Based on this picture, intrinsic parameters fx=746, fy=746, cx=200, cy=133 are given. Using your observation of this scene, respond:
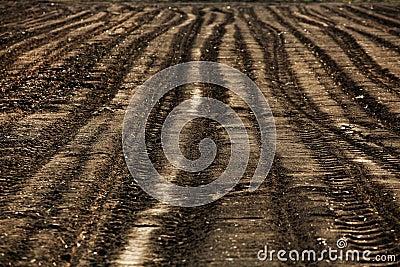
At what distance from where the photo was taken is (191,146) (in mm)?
6809

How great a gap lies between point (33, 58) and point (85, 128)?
13.0ft

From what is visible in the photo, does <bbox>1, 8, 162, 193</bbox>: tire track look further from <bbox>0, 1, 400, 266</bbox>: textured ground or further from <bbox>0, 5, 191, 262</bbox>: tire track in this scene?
<bbox>0, 5, 191, 262</bbox>: tire track

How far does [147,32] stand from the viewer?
1391 centimetres

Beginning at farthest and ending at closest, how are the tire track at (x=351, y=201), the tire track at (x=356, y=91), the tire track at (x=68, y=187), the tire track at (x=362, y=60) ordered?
the tire track at (x=362, y=60)
the tire track at (x=356, y=91)
the tire track at (x=351, y=201)
the tire track at (x=68, y=187)

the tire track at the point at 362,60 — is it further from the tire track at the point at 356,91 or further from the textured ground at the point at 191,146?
the tire track at the point at 356,91

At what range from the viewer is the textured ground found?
15.2ft

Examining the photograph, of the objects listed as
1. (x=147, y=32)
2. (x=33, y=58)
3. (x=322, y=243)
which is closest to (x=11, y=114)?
(x=33, y=58)

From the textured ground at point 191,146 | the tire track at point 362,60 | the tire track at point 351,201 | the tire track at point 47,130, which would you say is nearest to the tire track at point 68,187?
the textured ground at point 191,146

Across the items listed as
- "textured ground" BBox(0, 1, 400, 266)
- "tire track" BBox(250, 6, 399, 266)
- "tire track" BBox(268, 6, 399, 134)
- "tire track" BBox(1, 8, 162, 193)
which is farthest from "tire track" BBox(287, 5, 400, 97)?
"tire track" BBox(1, 8, 162, 193)

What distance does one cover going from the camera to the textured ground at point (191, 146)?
4.64m

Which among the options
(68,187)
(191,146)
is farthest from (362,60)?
(68,187)

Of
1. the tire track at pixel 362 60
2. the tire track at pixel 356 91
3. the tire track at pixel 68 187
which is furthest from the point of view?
the tire track at pixel 362 60

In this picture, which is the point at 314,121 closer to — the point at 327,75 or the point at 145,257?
the point at 327,75

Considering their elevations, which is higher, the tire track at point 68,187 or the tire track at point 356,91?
the tire track at point 68,187
